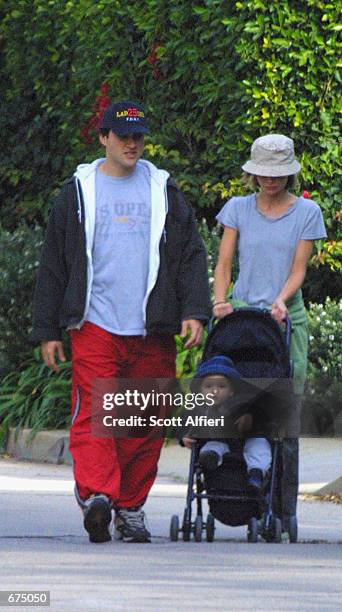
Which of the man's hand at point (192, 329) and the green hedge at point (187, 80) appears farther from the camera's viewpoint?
the green hedge at point (187, 80)

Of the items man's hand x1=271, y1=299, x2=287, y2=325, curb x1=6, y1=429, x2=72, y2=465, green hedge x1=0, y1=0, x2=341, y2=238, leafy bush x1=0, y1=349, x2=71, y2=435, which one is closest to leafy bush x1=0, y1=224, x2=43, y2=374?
leafy bush x1=0, y1=349, x2=71, y2=435

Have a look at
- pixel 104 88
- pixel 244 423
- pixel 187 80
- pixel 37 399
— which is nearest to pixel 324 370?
pixel 37 399

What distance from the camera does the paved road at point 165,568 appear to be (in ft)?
20.7

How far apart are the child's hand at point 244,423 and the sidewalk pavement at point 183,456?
2449 mm

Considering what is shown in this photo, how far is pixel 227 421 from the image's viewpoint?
8.22 meters

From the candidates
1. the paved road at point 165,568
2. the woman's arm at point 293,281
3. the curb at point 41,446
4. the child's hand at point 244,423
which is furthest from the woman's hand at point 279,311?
the curb at point 41,446

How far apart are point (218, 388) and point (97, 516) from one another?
75 centimetres

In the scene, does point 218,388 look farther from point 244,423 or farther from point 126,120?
point 126,120

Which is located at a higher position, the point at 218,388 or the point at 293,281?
the point at 293,281

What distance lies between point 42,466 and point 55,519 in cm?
339

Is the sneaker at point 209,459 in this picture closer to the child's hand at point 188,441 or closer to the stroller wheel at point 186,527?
the child's hand at point 188,441

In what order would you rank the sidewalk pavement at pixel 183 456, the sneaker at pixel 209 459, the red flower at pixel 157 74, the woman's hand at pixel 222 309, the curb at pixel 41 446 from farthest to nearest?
the red flower at pixel 157 74, the curb at pixel 41 446, the sidewalk pavement at pixel 183 456, the woman's hand at pixel 222 309, the sneaker at pixel 209 459

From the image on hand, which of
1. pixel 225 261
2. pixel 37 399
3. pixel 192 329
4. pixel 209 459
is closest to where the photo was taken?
pixel 209 459

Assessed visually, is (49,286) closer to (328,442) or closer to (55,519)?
(55,519)
